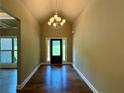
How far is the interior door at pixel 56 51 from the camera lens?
1251 centimetres

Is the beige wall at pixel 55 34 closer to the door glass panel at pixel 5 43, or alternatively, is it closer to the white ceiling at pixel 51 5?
the door glass panel at pixel 5 43

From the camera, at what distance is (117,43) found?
3320mm

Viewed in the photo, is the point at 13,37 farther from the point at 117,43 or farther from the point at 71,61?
the point at 117,43

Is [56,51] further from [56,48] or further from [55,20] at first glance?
[55,20]

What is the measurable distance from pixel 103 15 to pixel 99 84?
6.07ft

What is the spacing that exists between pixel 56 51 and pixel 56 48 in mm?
219

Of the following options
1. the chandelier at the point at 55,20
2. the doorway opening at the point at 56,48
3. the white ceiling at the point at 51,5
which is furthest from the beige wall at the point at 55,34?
the white ceiling at the point at 51,5

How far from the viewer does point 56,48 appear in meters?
12.6

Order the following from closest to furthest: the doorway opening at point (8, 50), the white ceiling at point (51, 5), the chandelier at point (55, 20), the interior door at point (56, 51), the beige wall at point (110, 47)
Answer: the beige wall at point (110, 47) < the white ceiling at point (51, 5) < the chandelier at point (55, 20) < the doorway opening at point (8, 50) < the interior door at point (56, 51)

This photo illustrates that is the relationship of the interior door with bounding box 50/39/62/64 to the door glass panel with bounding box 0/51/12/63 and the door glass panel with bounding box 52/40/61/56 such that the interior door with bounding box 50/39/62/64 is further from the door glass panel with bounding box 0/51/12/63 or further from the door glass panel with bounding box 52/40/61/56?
the door glass panel with bounding box 0/51/12/63

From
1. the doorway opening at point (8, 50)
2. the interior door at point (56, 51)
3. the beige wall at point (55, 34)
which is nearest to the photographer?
the doorway opening at point (8, 50)

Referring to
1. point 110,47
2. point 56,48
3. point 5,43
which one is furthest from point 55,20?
point 110,47

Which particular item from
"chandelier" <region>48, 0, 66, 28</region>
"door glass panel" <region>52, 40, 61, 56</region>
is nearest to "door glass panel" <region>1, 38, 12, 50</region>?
"chandelier" <region>48, 0, 66, 28</region>

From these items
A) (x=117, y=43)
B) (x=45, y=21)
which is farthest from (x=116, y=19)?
(x=45, y=21)
